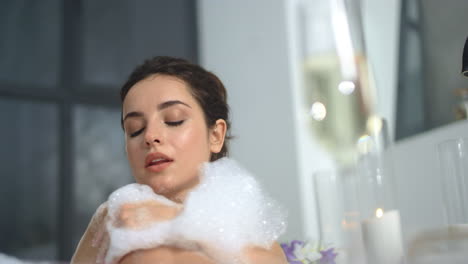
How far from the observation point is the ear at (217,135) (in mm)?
858

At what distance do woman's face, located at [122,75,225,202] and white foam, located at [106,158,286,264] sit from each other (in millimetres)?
26

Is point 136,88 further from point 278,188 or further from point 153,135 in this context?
point 278,188

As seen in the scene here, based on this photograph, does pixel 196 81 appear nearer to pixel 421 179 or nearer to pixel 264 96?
pixel 421 179

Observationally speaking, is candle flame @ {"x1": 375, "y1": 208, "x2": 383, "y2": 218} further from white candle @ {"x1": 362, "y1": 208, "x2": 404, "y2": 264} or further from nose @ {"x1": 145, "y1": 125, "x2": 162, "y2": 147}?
nose @ {"x1": 145, "y1": 125, "x2": 162, "y2": 147}

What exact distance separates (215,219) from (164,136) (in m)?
0.17

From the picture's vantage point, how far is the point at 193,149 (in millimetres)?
780

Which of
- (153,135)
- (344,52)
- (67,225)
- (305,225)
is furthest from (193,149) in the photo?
(67,225)

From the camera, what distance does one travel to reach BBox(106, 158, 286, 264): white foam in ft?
2.09

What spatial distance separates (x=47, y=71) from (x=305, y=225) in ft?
4.74

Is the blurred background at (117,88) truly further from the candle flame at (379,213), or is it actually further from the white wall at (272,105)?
the candle flame at (379,213)

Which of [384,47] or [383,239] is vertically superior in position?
[384,47]

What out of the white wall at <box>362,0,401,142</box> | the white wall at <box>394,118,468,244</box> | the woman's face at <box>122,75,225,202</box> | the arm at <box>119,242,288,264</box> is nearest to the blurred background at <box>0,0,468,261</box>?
the white wall at <box>362,0,401,142</box>

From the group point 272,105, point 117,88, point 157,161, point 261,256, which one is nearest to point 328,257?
point 261,256

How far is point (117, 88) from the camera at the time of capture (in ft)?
7.89
